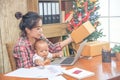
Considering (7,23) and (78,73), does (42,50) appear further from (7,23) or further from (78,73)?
(7,23)

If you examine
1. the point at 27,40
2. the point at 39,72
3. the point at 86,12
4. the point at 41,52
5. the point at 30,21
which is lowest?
the point at 39,72

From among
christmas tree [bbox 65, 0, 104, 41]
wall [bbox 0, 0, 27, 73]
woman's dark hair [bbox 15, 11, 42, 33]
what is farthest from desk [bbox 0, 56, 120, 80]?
wall [bbox 0, 0, 27, 73]

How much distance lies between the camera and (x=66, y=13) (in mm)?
3576

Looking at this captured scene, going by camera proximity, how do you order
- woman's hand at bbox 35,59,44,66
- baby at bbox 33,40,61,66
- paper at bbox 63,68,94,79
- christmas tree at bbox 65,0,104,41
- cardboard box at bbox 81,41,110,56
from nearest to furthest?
Result: paper at bbox 63,68,94,79, woman's hand at bbox 35,59,44,66, baby at bbox 33,40,61,66, cardboard box at bbox 81,41,110,56, christmas tree at bbox 65,0,104,41

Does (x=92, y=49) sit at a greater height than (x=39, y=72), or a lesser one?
greater

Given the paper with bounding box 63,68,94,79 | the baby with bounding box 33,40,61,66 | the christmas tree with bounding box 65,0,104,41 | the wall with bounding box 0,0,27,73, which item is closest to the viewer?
the paper with bounding box 63,68,94,79

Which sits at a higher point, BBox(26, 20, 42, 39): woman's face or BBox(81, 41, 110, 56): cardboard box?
BBox(26, 20, 42, 39): woman's face

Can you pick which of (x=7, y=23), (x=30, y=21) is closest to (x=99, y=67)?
(x=30, y=21)

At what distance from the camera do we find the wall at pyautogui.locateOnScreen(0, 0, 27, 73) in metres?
2.88

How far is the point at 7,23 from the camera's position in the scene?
115 inches

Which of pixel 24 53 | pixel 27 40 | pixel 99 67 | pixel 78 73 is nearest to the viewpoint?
pixel 78 73

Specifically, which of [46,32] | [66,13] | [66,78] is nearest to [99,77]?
[66,78]

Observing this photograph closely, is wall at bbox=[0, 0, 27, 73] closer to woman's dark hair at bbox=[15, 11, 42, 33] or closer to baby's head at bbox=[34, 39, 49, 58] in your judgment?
woman's dark hair at bbox=[15, 11, 42, 33]

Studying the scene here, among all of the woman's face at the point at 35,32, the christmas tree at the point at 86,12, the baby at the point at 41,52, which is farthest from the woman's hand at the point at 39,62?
the christmas tree at the point at 86,12
